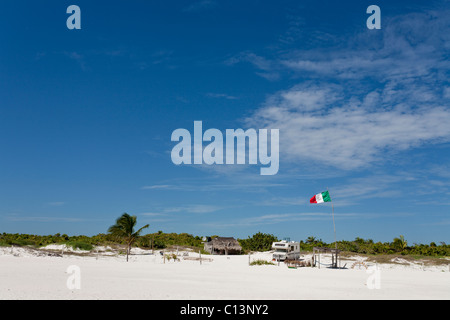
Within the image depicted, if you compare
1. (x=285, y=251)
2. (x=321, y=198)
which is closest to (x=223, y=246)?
(x=285, y=251)

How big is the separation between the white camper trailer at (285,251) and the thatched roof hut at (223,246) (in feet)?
49.3

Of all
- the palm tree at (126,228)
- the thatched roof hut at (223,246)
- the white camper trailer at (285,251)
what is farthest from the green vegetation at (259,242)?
the palm tree at (126,228)

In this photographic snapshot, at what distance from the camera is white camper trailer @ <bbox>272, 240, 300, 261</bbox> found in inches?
1650

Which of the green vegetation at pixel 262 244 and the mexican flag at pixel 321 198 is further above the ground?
the mexican flag at pixel 321 198

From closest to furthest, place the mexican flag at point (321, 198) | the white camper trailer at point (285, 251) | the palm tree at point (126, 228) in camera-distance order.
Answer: the mexican flag at point (321, 198)
the white camper trailer at point (285, 251)
the palm tree at point (126, 228)

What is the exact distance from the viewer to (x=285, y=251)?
144ft

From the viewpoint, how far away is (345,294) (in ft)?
52.3

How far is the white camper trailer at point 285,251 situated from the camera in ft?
137

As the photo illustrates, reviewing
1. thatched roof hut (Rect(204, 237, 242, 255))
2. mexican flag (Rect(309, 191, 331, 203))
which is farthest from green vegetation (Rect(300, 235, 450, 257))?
mexican flag (Rect(309, 191, 331, 203))

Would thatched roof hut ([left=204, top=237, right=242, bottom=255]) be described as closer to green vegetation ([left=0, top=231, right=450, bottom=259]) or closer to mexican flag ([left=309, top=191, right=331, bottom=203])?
green vegetation ([left=0, top=231, right=450, bottom=259])

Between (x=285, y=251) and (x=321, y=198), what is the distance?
330 inches

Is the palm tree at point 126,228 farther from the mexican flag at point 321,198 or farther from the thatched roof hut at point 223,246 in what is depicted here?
the mexican flag at point 321,198

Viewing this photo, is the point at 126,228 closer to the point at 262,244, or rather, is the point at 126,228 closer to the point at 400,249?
the point at 262,244
